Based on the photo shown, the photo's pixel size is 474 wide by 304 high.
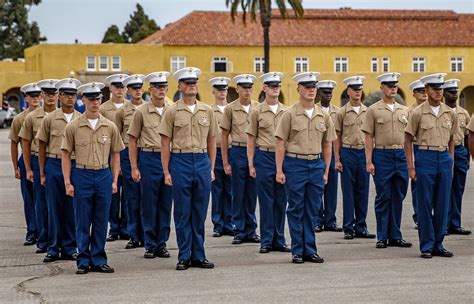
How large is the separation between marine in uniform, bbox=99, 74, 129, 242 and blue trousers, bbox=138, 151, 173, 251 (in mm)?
1315

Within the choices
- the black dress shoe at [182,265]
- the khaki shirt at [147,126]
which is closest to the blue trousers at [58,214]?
the khaki shirt at [147,126]

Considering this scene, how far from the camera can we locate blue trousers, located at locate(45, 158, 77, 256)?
41.2ft

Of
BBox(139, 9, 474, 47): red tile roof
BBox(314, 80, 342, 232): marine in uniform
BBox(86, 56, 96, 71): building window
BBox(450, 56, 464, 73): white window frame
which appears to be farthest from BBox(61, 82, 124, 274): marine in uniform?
BBox(450, 56, 464, 73): white window frame

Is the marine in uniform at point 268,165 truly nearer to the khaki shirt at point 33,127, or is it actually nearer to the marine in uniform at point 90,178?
the marine in uniform at point 90,178

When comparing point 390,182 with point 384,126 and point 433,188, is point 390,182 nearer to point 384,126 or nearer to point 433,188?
point 384,126

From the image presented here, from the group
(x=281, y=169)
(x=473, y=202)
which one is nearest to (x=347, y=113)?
(x=281, y=169)

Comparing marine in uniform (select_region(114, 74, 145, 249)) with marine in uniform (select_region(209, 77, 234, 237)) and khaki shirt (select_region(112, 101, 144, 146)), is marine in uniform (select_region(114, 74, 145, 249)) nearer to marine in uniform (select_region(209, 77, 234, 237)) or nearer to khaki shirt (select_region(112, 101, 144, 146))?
khaki shirt (select_region(112, 101, 144, 146))

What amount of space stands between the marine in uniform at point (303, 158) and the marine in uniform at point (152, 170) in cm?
155

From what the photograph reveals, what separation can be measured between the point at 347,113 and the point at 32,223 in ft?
15.1

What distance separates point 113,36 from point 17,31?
19.9 m

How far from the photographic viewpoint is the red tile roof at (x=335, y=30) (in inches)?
3300

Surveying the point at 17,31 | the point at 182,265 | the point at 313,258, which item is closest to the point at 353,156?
the point at 313,258

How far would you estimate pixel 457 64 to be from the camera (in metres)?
86.7

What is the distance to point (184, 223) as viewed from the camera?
39.0ft
